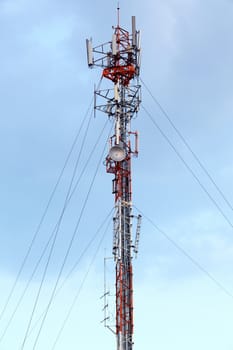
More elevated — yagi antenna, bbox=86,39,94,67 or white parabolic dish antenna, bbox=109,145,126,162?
yagi antenna, bbox=86,39,94,67

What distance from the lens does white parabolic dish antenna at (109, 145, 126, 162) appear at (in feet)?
139

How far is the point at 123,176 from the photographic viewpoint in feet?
140

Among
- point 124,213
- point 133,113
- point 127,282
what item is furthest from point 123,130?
point 127,282

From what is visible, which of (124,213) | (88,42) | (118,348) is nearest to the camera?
(118,348)

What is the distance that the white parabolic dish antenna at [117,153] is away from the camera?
42.2m

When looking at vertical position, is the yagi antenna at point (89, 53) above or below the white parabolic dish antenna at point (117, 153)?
above

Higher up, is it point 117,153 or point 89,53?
point 89,53

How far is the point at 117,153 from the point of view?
4225cm

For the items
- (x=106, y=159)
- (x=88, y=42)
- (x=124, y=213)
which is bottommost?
(x=124, y=213)

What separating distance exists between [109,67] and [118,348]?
14671 mm

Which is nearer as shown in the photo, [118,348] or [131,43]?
[118,348]

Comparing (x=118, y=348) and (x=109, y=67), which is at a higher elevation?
(x=109, y=67)

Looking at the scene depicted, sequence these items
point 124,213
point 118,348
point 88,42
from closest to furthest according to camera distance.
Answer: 1. point 118,348
2. point 124,213
3. point 88,42

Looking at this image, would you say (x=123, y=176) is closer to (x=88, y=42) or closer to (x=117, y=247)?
(x=117, y=247)
